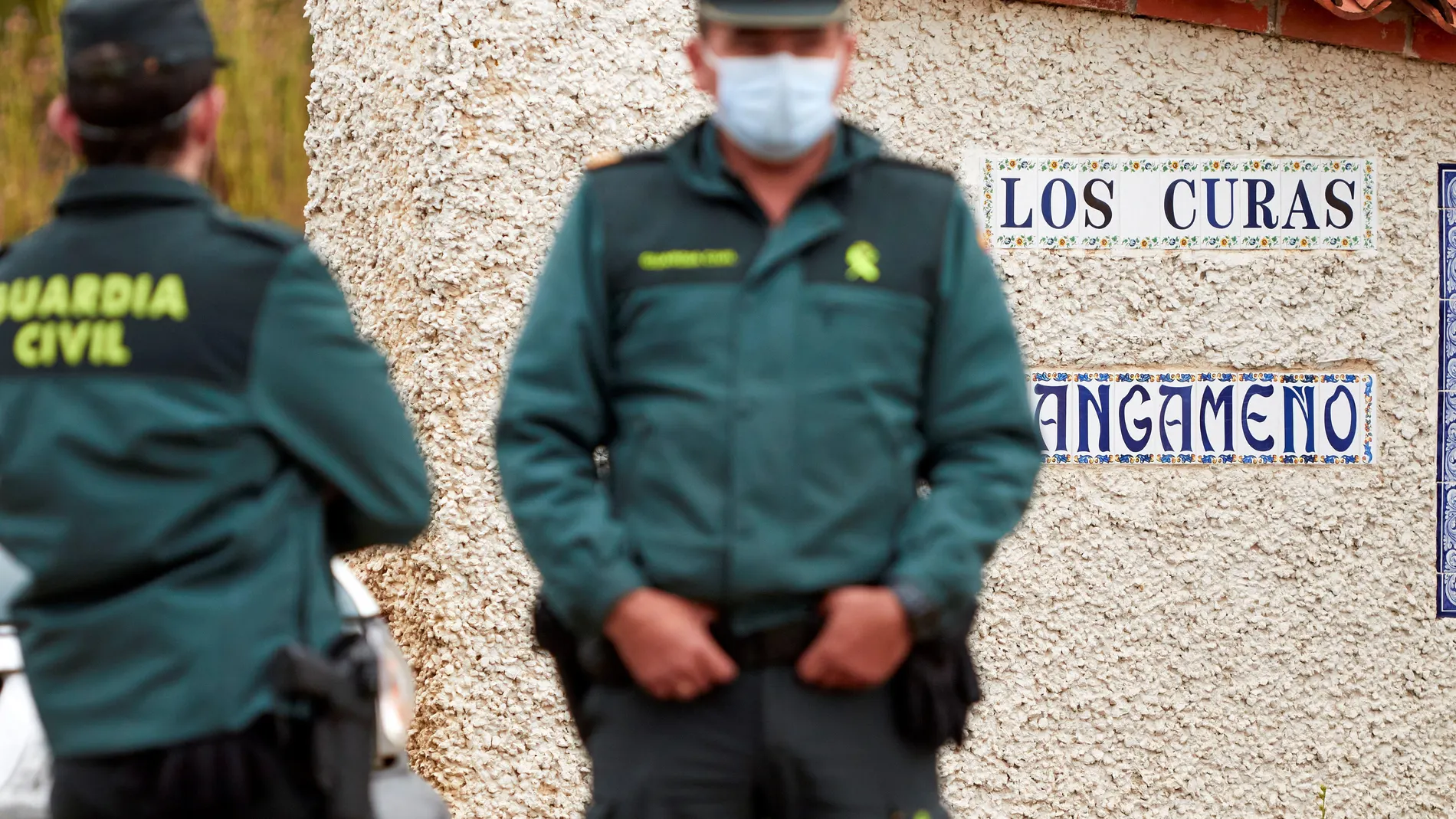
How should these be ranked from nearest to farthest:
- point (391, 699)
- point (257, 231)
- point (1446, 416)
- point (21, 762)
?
1. point (257, 231)
2. point (21, 762)
3. point (391, 699)
4. point (1446, 416)

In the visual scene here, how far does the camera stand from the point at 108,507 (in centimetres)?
200

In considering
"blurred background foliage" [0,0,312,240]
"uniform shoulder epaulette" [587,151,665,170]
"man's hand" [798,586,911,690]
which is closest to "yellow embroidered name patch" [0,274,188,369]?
"uniform shoulder epaulette" [587,151,665,170]

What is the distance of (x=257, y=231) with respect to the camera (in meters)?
2.10

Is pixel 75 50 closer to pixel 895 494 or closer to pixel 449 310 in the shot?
pixel 895 494

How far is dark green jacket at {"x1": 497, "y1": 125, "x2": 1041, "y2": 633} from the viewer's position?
207 centimetres

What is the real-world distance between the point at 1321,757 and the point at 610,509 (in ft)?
9.15

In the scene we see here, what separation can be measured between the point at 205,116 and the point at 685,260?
67cm

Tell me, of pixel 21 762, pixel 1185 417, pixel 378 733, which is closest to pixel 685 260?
pixel 378 733

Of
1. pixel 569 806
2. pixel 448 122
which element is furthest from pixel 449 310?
pixel 569 806

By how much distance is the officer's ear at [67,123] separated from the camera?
2143 mm

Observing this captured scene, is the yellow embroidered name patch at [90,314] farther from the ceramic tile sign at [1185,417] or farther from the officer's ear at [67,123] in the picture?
the ceramic tile sign at [1185,417]

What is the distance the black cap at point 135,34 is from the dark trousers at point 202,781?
86 cm

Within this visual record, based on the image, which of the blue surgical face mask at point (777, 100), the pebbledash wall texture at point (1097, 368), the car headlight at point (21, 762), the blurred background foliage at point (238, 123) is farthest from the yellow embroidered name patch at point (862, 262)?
the blurred background foliage at point (238, 123)

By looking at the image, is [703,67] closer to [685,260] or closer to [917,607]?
[685,260]
